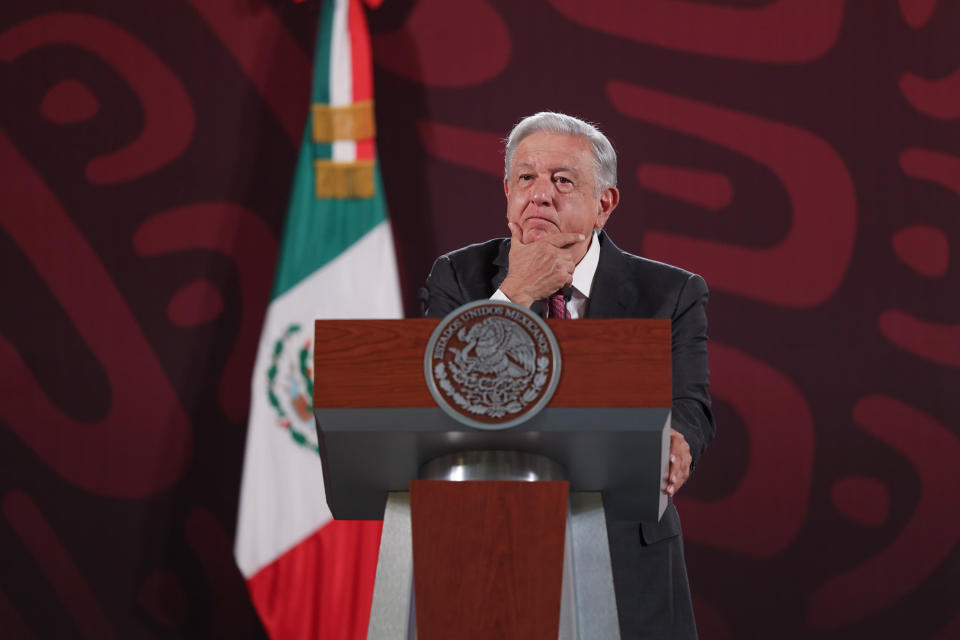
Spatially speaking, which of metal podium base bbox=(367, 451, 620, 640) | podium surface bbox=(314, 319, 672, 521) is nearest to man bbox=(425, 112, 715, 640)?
metal podium base bbox=(367, 451, 620, 640)

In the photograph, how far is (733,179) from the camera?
11.8 ft

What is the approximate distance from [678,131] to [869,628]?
1.67m

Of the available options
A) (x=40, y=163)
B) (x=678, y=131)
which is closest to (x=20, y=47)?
(x=40, y=163)

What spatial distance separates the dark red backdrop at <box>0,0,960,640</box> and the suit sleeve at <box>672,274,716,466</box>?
5.76 ft

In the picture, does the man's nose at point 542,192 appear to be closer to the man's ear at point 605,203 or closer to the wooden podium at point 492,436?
the man's ear at point 605,203

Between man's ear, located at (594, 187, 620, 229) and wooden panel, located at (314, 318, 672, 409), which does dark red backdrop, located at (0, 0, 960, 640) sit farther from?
wooden panel, located at (314, 318, 672, 409)

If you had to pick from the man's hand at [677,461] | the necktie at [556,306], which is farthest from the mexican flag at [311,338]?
the man's hand at [677,461]

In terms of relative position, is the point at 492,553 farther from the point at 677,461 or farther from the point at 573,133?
the point at 573,133

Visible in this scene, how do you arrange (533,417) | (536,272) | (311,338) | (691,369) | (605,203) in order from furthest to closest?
(311,338) < (605,203) < (691,369) < (536,272) < (533,417)

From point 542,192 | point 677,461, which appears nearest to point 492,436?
point 677,461

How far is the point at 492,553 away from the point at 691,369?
641 millimetres

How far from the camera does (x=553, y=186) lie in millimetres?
1871

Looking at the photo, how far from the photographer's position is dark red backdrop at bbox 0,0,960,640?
3.45 m

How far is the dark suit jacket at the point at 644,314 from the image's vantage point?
5.55ft
